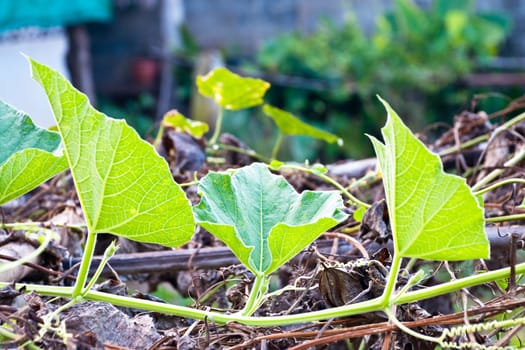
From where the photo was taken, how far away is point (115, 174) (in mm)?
342

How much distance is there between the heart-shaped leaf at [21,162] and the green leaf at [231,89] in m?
0.33

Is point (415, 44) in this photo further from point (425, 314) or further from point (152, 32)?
point (425, 314)

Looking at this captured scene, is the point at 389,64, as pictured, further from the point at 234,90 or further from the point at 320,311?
the point at 320,311

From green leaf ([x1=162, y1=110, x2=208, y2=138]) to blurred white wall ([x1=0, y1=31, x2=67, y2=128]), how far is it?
10.4 feet

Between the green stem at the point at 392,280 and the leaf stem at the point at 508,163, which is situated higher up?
the green stem at the point at 392,280

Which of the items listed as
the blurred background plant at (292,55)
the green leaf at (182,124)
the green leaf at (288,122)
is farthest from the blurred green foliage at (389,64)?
the green leaf at (182,124)

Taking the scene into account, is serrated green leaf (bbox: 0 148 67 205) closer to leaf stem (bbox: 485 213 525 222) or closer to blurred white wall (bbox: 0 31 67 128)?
leaf stem (bbox: 485 213 525 222)

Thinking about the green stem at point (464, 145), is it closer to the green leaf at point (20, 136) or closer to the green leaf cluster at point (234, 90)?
the green leaf cluster at point (234, 90)

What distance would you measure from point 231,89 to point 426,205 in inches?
17.6

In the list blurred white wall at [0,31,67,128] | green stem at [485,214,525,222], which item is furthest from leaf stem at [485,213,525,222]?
blurred white wall at [0,31,67,128]

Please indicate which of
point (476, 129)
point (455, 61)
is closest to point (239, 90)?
point (476, 129)

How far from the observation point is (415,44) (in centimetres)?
353

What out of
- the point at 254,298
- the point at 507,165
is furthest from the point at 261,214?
the point at 507,165

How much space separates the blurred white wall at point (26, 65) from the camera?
3818mm
